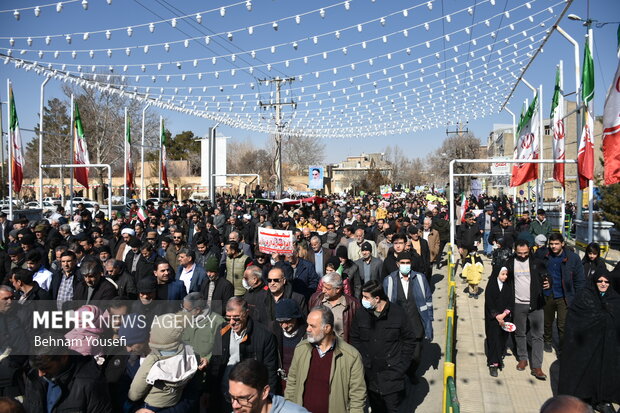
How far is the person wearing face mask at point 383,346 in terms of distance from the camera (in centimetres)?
468

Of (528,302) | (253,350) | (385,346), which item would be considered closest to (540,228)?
(528,302)

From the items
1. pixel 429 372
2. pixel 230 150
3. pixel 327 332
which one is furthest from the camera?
pixel 230 150

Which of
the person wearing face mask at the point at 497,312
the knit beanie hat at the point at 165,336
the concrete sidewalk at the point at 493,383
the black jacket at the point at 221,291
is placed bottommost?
the concrete sidewalk at the point at 493,383

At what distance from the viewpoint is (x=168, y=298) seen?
614 centimetres

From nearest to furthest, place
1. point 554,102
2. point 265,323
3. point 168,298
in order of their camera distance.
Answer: point 265,323
point 168,298
point 554,102

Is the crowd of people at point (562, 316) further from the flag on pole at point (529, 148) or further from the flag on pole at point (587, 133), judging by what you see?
the flag on pole at point (529, 148)

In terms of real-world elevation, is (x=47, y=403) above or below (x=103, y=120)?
below

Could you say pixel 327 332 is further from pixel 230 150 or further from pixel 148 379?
pixel 230 150

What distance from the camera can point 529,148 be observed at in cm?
1650

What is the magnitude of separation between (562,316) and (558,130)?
8262 mm

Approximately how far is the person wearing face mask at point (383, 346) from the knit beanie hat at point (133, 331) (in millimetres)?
1888

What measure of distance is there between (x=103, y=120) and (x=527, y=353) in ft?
131

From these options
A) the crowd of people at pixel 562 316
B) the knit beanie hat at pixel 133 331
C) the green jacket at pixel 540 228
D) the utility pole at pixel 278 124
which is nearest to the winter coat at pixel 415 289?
the crowd of people at pixel 562 316

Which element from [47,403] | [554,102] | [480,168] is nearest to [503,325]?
[47,403]
